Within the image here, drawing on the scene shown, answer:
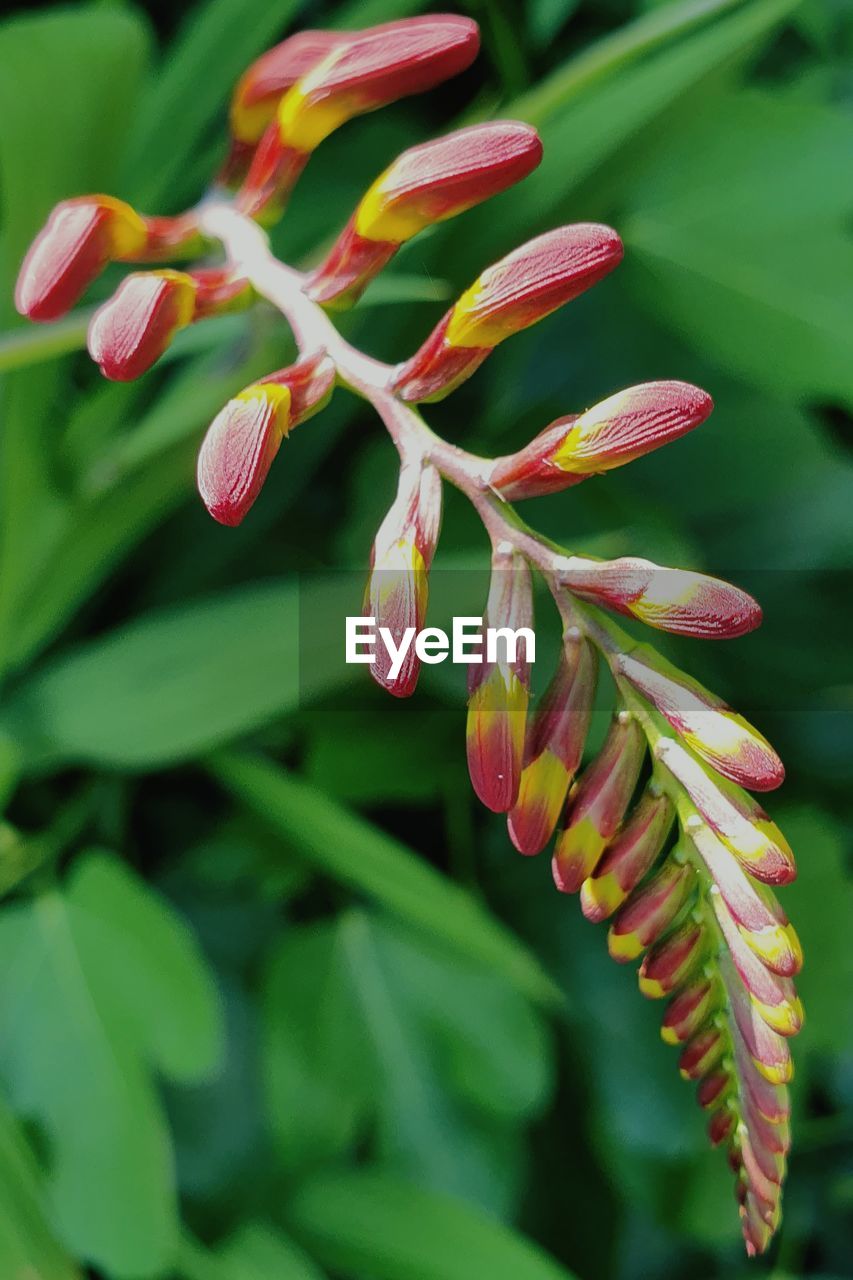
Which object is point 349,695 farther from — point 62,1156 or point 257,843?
point 62,1156

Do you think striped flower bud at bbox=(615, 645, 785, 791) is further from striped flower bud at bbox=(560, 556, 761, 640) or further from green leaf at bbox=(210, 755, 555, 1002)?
green leaf at bbox=(210, 755, 555, 1002)

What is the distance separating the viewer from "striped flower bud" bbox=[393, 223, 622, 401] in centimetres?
33

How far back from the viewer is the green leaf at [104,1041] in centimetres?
64

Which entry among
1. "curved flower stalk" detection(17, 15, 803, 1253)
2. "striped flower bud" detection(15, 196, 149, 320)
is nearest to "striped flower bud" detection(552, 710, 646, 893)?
"curved flower stalk" detection(17, 15, 803, 1253)

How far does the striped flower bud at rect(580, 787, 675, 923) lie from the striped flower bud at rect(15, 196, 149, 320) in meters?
0.29

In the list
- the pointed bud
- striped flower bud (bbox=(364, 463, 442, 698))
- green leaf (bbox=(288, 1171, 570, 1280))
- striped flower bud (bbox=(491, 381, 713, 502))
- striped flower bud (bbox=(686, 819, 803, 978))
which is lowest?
green leaf (bbox=(288, 1171, 570, 1280))

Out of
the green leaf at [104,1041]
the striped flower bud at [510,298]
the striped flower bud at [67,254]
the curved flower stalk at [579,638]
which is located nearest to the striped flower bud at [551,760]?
the curved flower stalk at [579,638]

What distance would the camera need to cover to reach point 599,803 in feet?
1.06

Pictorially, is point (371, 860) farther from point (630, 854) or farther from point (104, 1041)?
point (630, 854)

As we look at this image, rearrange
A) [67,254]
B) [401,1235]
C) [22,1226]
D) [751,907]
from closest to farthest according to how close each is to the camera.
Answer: [751,907]
[67,254]
[22,1226]
[401,1235]

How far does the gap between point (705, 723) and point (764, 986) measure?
7 cm

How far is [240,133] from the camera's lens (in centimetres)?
55

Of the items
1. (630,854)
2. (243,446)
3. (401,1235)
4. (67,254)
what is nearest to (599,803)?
(630,854)

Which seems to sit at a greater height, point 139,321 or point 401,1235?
point 139,321
